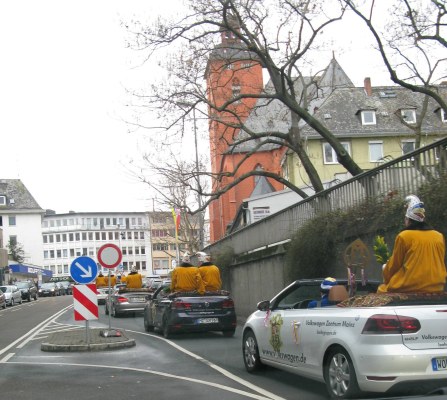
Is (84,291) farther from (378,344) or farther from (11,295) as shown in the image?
(11,295)

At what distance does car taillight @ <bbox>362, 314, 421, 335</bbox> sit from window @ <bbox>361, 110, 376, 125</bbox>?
44.8m

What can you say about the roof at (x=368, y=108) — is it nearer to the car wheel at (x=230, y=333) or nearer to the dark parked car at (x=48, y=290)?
the car wheel at (x=230, y=333)

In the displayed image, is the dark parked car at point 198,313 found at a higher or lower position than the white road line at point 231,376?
higher

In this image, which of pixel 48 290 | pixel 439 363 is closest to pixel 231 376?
pixel 439 363

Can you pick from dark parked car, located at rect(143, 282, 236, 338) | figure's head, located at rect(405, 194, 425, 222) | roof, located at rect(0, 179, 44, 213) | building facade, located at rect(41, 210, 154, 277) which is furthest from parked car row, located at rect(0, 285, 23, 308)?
building facade, located at rect(41, 210, 154, 277)

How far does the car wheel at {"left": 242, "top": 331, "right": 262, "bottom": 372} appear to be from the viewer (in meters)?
8.77

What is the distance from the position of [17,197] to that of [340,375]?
3824 inches

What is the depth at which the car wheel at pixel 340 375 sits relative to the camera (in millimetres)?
6027

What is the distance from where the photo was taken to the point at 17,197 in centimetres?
9706

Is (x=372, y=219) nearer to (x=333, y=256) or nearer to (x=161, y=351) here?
(x=333, y=256)

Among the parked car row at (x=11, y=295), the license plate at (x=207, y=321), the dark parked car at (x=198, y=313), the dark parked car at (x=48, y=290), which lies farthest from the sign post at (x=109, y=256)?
the dark parked car at (x=48, y=290)

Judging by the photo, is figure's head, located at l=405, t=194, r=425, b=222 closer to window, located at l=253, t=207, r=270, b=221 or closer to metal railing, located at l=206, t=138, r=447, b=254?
metal railing, located at l=206, t=138, r=447, b=254

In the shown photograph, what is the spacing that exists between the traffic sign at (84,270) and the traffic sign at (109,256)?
56.6 inches

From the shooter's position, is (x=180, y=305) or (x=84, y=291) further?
(x=180, y=305)
